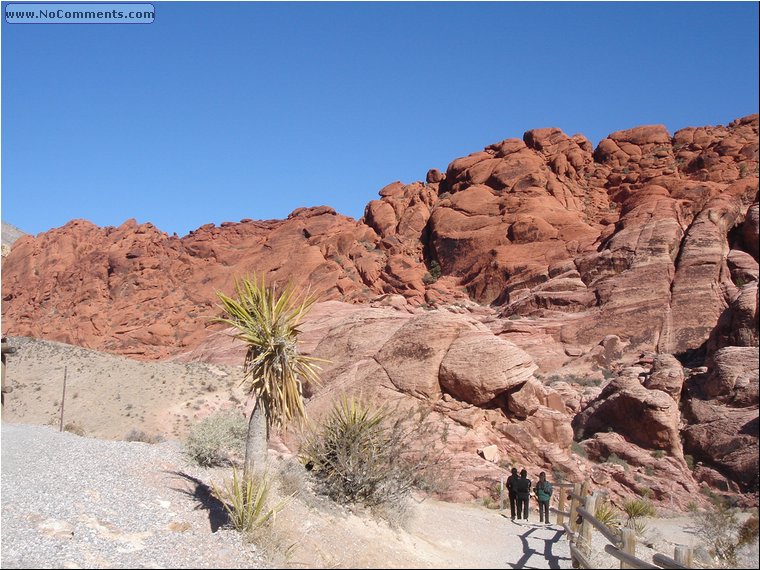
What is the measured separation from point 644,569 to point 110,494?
872cm

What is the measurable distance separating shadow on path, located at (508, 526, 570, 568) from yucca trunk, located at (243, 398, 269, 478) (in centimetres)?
468

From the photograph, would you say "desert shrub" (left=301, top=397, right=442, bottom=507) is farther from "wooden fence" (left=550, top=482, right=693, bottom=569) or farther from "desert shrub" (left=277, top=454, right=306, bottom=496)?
"wooden fence" (left=550, top=482, right=693, bottom=569)

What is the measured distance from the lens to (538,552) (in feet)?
36.5

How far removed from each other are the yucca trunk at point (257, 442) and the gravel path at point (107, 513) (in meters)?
0.98

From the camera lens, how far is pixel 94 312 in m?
71.2

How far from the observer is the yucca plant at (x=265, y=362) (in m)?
10.7

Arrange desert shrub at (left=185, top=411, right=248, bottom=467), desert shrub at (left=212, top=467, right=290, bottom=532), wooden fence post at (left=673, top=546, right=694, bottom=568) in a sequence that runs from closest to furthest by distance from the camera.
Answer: wooden fence post at (left=673, top=546, right=694, bottom=568)
desert shrub at (left=212, top=467, right=290, bottom=532)
desert shrub at (left=185, top=411, right=248, bottom=467)

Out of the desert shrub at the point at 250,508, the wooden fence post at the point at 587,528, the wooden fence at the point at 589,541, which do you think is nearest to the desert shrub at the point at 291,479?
the desert shrub at the point at 250,508

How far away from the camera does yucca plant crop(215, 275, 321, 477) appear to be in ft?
35.2

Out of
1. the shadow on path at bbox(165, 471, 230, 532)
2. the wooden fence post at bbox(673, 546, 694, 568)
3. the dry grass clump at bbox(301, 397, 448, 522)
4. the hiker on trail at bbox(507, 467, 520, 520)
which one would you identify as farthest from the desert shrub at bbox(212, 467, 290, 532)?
the hiker on trail at bbox(507, 467, 520, 520)

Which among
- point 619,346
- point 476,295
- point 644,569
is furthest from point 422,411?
point 476,295

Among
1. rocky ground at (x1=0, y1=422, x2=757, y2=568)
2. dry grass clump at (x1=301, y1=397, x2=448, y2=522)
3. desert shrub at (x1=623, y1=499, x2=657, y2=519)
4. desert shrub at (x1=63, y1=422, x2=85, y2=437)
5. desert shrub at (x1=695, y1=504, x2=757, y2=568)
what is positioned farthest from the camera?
Answer: desert shrub at (x1=63, y1=422, x2=85, y2=437)

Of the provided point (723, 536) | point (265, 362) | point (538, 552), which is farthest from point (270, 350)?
point (723, 536)

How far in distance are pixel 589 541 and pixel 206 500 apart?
7155mm
